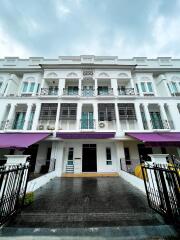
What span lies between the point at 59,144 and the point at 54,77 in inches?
306

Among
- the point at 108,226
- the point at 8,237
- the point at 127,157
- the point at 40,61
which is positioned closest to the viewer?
the point at 8,237

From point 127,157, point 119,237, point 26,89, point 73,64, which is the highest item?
point 73,64

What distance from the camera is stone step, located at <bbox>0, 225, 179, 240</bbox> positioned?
2.52 meters

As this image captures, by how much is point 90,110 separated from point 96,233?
36.2ft

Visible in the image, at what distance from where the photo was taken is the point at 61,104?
39.3 ft

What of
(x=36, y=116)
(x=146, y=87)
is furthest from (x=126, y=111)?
(x=36, y=116)

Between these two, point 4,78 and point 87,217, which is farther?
point 4,78

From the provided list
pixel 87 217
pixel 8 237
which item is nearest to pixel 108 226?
pixel 87 217

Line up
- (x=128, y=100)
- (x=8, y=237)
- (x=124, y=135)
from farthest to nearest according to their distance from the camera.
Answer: (x=128, y=100)
(x=124, y=135)
(x=8, y=237)

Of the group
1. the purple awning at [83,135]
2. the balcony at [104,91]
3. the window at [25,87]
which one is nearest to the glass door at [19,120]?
the window at [25,87]

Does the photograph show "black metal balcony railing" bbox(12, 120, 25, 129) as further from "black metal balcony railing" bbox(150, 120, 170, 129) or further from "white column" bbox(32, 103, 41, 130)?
"black metal balcony railing" bbox(150, 120, 170, 129)

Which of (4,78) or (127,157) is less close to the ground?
(4,78)

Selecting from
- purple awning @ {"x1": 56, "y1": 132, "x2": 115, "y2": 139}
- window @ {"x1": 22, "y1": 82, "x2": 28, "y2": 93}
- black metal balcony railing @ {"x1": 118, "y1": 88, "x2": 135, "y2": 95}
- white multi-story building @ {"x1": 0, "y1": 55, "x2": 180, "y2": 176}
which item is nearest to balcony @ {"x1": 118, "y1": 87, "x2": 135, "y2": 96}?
black metal balcony railing @ {"x1": 118, "y1": 88, "x2": 135, "y2": 95}

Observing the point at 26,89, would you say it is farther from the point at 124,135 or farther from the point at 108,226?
the point at 108,226
